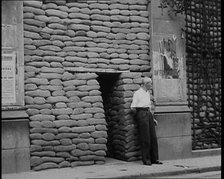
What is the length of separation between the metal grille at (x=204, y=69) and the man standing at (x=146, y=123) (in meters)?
1.84

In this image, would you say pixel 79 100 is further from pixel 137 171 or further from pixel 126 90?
pixel 137 171

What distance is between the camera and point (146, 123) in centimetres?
985

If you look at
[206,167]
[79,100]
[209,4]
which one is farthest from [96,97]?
[209,4]

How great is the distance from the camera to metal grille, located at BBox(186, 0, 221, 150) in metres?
11.6

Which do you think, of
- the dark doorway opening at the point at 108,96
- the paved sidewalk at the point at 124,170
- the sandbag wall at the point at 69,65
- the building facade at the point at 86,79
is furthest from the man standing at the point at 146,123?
the dark doorway opening at the point at 108,96

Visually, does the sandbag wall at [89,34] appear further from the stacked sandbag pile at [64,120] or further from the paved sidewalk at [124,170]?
the paved sidewalk at [124,170]

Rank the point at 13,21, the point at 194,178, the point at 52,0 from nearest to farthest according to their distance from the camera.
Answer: the point at 194,178 → the point at 13,21 → the point at 52,0

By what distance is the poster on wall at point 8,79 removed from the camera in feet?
29.4

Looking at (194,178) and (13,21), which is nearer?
(194,178)

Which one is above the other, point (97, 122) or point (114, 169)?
point (97, 122)

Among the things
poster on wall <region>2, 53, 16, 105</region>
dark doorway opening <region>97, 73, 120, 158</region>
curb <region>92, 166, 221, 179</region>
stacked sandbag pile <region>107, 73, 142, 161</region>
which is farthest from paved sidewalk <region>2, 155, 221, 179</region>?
poster on wall <region>2, 53, 16, 105</region>

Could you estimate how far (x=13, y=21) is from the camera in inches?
357

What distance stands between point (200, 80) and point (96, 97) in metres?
3.34

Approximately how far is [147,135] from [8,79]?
3270 millimetres
